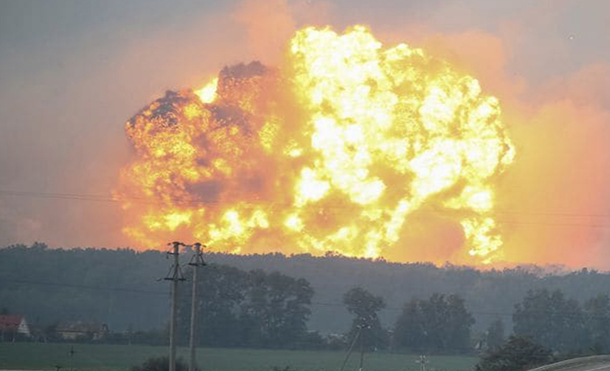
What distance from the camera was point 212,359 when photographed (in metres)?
159

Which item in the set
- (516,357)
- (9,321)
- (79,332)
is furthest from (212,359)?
(516,357)

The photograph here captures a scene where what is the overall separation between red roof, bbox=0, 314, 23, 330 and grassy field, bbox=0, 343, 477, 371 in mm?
12927

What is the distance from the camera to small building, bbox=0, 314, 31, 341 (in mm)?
174000

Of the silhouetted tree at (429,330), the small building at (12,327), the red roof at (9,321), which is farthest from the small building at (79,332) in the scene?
the silhouetted tree at (429,330)

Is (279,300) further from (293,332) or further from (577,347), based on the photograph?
(577,347)

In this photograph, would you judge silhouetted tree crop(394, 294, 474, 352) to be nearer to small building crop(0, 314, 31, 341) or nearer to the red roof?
small building crop(0, 314, 31, 341)

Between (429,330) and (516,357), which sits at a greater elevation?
(429,330)

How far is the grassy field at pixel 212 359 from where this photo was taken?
140375 mm

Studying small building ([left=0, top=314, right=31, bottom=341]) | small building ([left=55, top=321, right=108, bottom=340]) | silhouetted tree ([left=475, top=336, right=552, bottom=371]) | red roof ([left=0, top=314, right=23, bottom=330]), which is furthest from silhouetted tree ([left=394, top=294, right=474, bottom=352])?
silhouetted tree ([left=475, top=336, right=552, bottom=371])

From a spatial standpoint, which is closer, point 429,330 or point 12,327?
point 12,327

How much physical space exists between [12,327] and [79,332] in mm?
9550

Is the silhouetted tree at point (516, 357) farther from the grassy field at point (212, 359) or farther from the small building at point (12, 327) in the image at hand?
the small building at point (12, 327)

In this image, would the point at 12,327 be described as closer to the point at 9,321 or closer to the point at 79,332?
the point at 9,321

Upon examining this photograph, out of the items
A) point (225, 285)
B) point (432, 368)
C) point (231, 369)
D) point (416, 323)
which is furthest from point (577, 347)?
point (231, 369)
